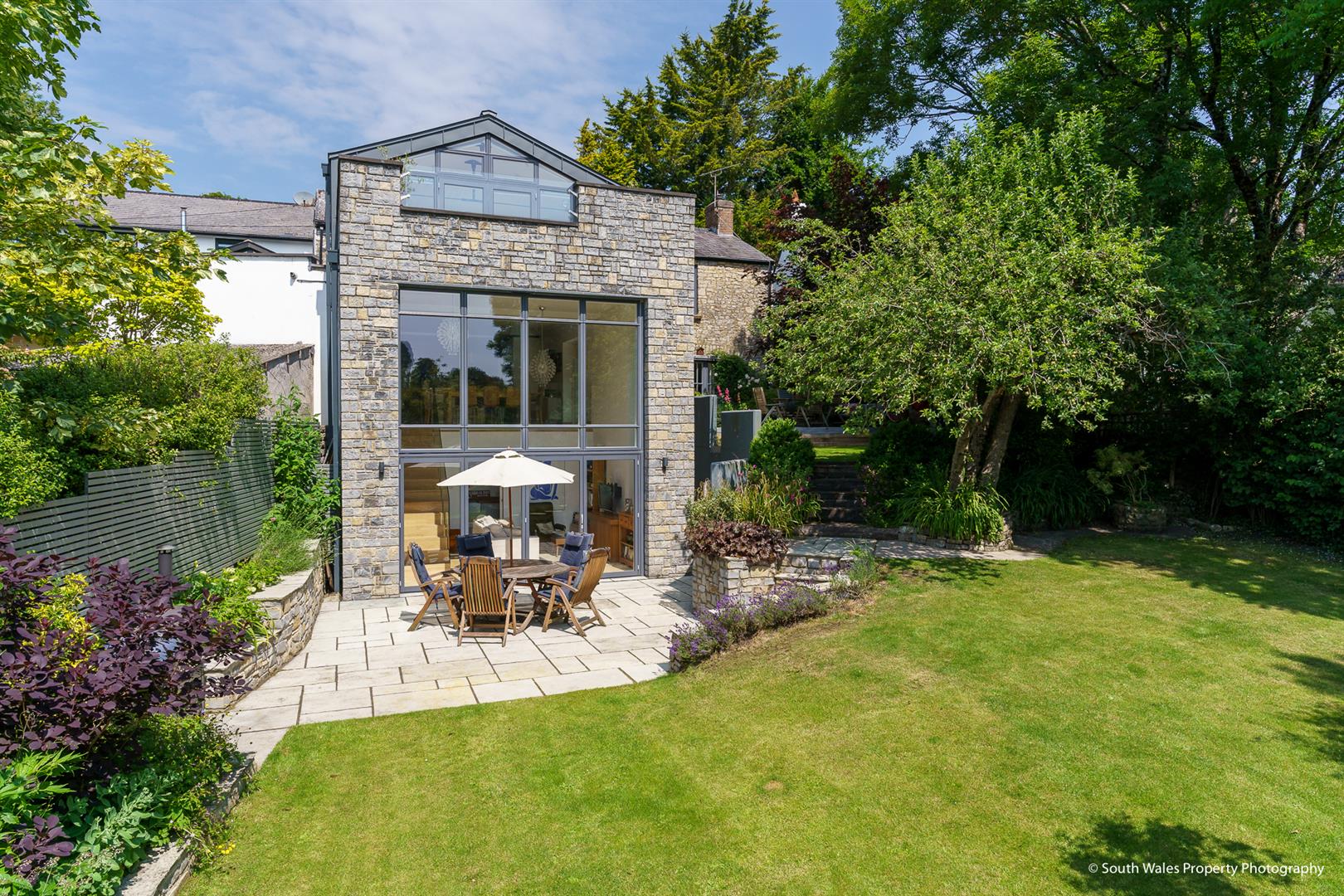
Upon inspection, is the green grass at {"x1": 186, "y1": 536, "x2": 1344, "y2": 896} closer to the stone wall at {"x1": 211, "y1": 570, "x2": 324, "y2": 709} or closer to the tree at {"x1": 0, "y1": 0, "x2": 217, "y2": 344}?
the stone wall at {"x1": 211, "y1": 570, "x2": 324, "y2": 709}

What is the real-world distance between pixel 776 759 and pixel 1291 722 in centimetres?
381

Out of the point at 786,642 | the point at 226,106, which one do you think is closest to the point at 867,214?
the point at 786,642

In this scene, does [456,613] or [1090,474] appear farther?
[1090,474]

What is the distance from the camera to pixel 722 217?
2866 centimetres

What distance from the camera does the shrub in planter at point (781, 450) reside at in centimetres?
1339

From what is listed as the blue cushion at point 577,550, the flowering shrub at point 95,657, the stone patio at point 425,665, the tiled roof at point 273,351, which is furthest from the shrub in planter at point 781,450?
the flowering shrub at point 95,657

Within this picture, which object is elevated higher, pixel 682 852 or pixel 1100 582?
pixel 1100 582

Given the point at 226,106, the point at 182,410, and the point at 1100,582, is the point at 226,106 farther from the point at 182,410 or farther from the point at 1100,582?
the point at 1100,582

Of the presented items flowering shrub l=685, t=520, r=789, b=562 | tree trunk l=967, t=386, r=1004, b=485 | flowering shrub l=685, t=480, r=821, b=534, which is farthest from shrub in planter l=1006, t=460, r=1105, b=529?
flowering shrub l=685, t=520, r=789, b=562

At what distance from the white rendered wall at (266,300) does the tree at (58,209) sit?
11355 millimetres

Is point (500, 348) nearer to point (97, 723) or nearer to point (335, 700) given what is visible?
point (335, 700)

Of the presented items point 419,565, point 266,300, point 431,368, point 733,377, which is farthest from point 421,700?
point 733,377

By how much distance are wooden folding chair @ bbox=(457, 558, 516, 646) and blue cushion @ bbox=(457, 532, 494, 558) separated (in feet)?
4.90

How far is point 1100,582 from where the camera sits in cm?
900
